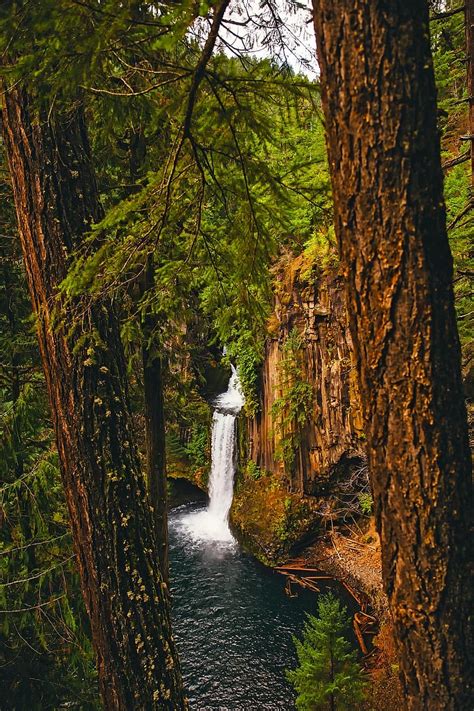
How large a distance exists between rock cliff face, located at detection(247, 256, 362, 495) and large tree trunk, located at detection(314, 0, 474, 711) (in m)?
9.52

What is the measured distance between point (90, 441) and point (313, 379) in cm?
986

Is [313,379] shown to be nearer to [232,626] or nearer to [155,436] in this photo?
[232,626]

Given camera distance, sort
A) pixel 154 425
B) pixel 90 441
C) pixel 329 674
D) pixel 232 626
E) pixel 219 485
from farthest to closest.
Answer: pixel 219 485, pixel 232 626, pixel 329 674, pixel 154 425, pixel 90 441

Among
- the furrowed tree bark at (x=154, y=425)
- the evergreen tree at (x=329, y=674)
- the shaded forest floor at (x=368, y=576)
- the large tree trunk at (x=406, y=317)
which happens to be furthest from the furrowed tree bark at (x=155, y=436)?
the shaded forest floor at (x=368, y=576)

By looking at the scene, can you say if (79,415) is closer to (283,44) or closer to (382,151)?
(382,151)

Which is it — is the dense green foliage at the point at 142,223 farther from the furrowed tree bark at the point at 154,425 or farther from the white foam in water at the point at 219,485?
the white foam in water at the point at 219,485

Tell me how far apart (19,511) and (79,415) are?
2690 mm

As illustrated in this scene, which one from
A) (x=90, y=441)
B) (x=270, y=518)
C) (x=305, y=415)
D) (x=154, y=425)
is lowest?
(x=270, y=518)

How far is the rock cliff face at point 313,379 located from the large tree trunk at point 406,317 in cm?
952

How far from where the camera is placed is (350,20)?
4.70 feet

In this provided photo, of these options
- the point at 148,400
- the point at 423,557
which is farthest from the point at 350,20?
the point at 148,400

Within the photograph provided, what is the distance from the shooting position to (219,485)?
15.7m

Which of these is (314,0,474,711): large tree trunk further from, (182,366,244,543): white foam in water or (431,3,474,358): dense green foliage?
(182,366,244,543): white foam in water

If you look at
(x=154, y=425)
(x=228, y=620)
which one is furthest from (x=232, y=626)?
(x=154, y=425)
